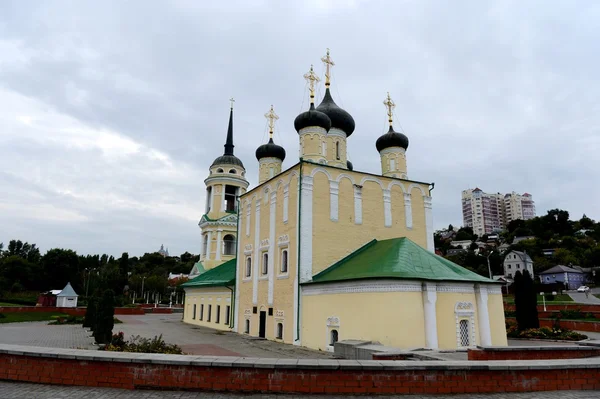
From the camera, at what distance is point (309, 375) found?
21.0 feet

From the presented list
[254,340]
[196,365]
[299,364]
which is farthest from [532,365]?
[254,340]

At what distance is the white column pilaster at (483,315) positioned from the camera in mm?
15289

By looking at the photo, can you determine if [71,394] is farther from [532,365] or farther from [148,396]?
[532,365]

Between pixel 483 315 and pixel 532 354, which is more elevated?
pixel 483 315

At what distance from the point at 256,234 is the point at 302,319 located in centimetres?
677

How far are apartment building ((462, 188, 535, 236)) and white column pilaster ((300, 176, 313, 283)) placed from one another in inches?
7032

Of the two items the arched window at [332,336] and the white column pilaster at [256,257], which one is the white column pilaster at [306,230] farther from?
the white column pilaster at [256,257]

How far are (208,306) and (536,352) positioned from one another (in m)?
23.8

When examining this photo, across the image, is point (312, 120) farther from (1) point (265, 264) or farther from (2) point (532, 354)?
(2) point (532, 354)

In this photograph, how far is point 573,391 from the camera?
261 inches

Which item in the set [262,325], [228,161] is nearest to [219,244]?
[228,161]

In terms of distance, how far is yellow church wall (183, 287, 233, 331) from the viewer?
87.9ft

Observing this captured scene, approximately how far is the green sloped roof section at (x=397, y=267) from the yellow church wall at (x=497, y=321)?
0.92 m

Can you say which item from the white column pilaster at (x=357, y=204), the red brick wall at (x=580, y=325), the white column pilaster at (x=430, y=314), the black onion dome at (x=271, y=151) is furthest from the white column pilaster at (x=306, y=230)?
the red brick wall at (x=580, y=325)
